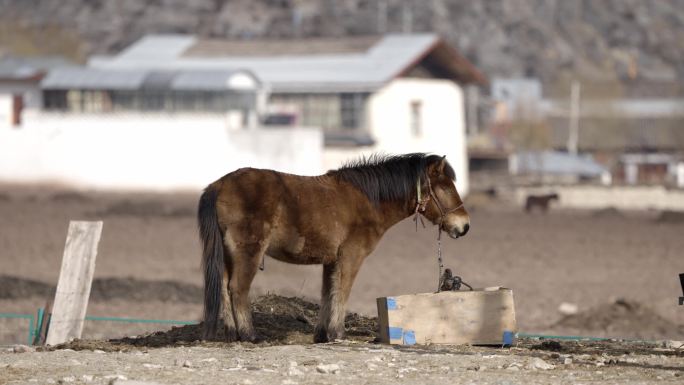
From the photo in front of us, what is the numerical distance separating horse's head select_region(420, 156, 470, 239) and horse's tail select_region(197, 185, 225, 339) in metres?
2.06

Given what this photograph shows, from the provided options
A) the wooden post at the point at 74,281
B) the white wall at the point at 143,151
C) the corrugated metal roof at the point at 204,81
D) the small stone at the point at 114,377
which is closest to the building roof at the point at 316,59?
the corrugated metal roof at the point at 204,81

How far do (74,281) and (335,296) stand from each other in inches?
120

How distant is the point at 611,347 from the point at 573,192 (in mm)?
39184

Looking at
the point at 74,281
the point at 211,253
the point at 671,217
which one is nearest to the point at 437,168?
the point at 211,253

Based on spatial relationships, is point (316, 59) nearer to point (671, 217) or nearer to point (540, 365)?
point (671, 217)

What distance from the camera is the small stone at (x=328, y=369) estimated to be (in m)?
11.0

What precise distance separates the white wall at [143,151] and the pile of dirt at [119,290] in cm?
2842

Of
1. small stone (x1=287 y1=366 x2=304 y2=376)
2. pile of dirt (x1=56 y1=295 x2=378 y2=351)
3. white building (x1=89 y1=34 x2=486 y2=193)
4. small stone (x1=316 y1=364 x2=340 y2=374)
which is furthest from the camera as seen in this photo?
white building (x1=89 y1=34 x2=486 y2=193)

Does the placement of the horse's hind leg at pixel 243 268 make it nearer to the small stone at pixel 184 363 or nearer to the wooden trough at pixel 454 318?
the wooden trough at pixel 454 318

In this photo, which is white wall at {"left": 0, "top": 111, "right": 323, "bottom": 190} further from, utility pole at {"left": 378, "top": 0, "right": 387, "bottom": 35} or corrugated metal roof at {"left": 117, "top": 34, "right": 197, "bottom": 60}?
utility pole at {"left": 378, "top": 0, "right": 387, "bottom": 35}

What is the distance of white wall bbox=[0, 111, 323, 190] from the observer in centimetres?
5222

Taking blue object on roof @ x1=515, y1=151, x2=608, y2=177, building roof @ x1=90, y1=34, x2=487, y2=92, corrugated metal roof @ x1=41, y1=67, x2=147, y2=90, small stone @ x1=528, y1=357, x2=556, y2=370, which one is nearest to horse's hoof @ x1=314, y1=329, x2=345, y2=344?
small stone @ x1=528, y1=357, x2=556, y2=370

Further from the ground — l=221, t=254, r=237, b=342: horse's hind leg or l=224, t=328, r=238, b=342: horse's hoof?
l=221, t=254, r=237, b=342: horse's hind leg

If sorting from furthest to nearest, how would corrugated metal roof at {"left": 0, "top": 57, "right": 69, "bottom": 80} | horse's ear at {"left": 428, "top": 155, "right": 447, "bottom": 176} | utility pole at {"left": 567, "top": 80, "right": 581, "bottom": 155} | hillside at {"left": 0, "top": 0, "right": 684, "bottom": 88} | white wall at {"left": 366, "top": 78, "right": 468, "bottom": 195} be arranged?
1. hillside at {"left": 0, "top": 0, "right": 684, "bottom": 88}
2. utility pole at {"left": 567, "top": 80, "right": 581, "bottom": 155}
3. white wall at {"left": 366, "top": 78, "right": 468, "bottom": 195}
4. corrugated metal roof at {"left": 0, "top": 57, "right": 69, "bottom": 80}
5. horse's ear at {"left": 428, "top": 155, "right": 447, "bottom": 176}
